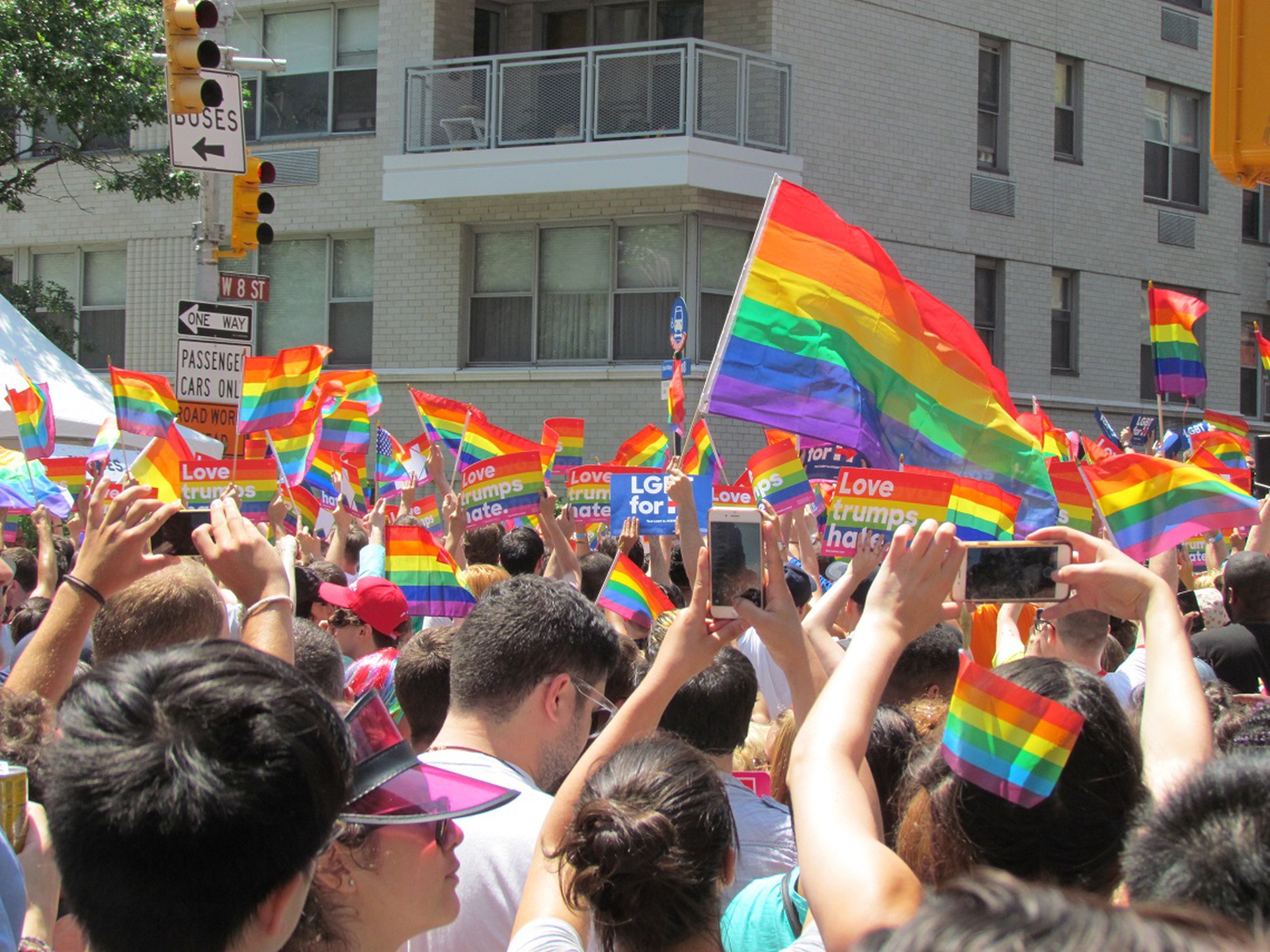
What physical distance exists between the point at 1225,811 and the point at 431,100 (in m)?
18.9

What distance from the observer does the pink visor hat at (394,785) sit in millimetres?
2107

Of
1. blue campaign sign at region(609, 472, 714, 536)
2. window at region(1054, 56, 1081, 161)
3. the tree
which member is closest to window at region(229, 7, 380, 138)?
the tree

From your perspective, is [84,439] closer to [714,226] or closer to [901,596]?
[714,226]

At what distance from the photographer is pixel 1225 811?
5.91 feet

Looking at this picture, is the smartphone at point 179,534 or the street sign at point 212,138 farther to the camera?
the street sign at point 212,138

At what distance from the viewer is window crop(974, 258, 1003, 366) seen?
2170 cm

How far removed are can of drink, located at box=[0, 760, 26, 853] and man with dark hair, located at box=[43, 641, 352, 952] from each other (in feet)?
2.21

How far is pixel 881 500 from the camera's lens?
15.9 ft

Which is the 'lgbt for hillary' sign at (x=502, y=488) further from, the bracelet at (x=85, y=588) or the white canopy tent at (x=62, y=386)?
the bracelet at (x=85, y=588)

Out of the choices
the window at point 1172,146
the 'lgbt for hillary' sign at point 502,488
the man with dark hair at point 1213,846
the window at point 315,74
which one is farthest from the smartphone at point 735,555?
the window at point 1172,146

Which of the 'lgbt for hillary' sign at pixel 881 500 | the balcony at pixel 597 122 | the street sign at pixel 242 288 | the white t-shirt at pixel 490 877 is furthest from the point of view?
the balcony at pixel 597 122

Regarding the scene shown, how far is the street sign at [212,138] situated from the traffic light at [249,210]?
1.14 m

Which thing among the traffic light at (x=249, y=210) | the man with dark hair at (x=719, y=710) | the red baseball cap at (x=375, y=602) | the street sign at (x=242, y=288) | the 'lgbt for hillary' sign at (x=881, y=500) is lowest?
the man with dark hair at (x=719, y=710)

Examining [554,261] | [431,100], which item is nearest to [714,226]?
[554,261]
